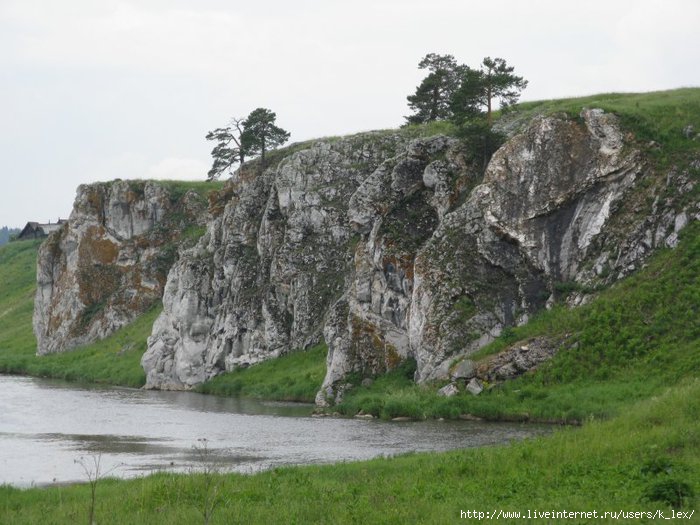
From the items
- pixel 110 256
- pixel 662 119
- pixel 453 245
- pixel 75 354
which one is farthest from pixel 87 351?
pixel 662 119

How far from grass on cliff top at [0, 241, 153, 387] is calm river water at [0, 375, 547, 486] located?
2248 cm

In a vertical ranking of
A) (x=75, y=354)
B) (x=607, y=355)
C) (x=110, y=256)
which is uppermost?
(x=110, y=256)

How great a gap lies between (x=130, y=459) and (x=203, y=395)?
120 ft

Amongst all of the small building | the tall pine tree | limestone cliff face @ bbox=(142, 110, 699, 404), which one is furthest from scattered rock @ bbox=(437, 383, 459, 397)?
the small building

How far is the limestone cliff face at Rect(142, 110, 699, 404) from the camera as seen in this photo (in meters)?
50.5

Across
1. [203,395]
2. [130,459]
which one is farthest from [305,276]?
[130,459]

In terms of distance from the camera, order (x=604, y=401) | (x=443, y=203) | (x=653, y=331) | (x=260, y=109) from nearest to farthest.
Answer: (x=604, y=401) → (x=653, y=331) → (x=443, y=203) → (x=260, y=109)

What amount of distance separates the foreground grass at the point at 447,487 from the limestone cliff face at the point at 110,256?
254 feet

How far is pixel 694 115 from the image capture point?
54.6m

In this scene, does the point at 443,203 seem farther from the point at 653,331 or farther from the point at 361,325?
the point at 653,331

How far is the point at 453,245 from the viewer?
54.2 metres

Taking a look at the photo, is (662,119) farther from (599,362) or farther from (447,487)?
(447,487)

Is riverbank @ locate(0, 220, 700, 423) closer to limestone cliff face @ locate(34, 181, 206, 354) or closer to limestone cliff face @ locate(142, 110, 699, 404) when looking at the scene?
limestone cliff face @ locate(142, 110, 699, 404)

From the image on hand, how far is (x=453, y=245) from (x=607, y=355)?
45.5 feet
